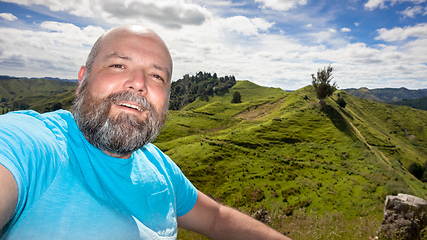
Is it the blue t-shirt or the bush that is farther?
the bush

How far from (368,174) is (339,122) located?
75.1 ft

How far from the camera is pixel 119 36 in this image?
2.20 meters

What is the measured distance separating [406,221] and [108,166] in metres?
8.11

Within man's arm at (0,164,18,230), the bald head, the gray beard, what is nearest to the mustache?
the gray beard

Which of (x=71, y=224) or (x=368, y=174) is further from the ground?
(x=71, y=224)

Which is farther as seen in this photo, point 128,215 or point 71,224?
point 128,215

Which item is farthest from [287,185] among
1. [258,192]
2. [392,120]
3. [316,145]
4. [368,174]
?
[392,120]

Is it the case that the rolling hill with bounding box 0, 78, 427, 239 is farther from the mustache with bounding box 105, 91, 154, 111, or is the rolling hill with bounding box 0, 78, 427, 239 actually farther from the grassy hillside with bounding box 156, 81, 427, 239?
the mustache with bounding box 105, 91, 154, 111

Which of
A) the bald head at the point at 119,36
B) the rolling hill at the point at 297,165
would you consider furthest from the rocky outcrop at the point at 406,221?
the bald head at the point at 119,36

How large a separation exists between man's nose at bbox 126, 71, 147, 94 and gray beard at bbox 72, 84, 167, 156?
0.26ft

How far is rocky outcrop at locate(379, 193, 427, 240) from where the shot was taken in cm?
562

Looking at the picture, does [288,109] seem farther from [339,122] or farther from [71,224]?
[71,224]

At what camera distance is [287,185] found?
29062mm

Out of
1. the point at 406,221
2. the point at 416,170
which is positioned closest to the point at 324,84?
the point at 416,170
